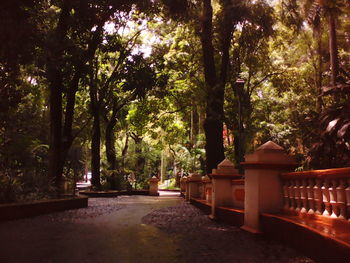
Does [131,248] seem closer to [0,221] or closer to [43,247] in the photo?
[43,247]

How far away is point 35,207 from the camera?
1281 cm

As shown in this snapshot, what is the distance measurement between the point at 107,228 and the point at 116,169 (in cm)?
2258

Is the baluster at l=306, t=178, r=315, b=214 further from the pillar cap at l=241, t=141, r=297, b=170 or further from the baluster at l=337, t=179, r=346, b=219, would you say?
the pillar cap at l=241, t=141, r=297, b=170

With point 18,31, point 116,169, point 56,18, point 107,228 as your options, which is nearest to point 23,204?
point 107,228

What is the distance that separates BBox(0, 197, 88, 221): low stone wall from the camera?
1124 cm

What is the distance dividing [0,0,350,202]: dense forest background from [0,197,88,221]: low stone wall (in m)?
0.81

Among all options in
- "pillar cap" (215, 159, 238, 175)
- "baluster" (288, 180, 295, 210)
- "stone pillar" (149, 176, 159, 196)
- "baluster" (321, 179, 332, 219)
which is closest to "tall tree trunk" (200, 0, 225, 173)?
"pillar cap" (215, 159, 238, 175)

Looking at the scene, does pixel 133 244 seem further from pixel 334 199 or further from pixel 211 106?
pixel 211 106

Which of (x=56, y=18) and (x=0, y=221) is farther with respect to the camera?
(x=56, y=18)

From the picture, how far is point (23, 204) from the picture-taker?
12.0m

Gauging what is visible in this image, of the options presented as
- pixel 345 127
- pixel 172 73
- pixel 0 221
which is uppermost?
pixel 172 73

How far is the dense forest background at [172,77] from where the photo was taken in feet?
42.7

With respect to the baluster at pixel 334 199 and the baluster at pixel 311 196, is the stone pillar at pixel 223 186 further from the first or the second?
the baluster at pixel 334 199

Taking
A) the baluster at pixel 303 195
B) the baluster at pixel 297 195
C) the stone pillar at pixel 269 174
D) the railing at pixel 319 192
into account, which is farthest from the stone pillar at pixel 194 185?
the baluster at pixel 303 195
